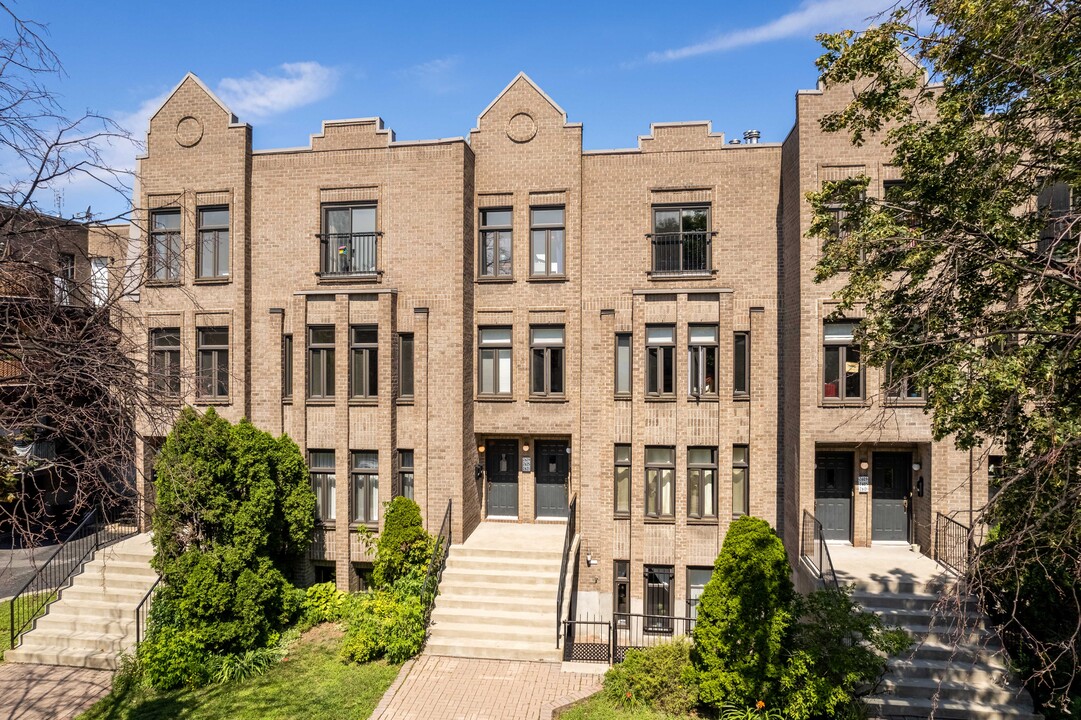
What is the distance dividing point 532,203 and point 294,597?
10438 millimetres

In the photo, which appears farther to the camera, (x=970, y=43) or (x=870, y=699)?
(x=870, y=699)

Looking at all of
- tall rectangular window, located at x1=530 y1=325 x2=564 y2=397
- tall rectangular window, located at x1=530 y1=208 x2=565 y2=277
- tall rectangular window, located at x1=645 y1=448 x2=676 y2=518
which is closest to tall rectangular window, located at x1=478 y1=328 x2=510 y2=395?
tall rectangular window, located at x1=530 y1=325 x2=564 y2=397

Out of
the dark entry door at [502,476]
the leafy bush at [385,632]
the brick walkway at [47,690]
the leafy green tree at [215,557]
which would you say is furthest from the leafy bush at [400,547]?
the brick walkway at [47,690]

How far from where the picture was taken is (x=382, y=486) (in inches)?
556

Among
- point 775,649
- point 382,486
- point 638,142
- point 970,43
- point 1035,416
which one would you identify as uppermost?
point 638,142

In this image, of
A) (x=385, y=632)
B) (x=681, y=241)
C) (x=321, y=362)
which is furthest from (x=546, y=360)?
(x=385, y=632)

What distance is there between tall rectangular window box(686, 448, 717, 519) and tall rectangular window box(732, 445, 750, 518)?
1.52ft

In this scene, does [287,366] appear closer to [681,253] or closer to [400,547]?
[400,547]

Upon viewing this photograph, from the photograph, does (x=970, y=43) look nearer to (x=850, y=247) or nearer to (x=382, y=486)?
(x=850, y=247)

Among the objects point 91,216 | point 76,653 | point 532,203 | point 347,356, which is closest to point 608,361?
point 532,203

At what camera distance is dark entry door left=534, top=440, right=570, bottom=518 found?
49.8 ft

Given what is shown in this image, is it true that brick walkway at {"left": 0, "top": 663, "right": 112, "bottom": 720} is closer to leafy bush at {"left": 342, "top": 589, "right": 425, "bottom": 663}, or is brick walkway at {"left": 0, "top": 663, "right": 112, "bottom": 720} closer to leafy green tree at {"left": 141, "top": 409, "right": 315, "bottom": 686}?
leafy green tree at {"left": 141, "top": 409, "right": 315, "bottom": 686}

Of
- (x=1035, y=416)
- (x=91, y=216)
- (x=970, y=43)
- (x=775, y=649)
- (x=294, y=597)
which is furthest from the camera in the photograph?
(x=294, y=597)

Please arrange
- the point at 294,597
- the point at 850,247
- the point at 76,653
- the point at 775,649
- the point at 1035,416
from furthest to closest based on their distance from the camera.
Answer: the point at 294,597, the point at 76,653, the point at 775,649, the point at 850,247, the point at 1035,416
